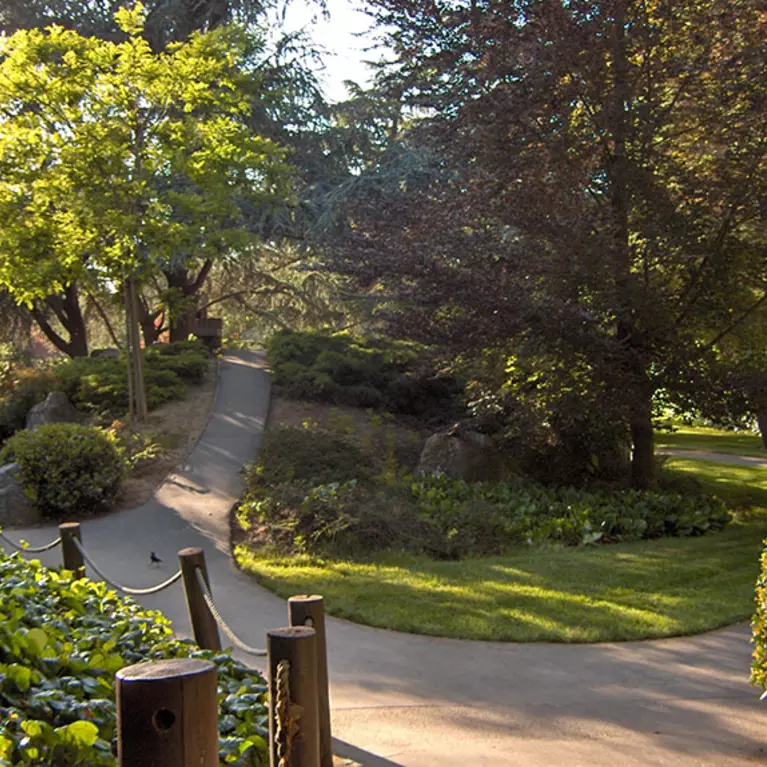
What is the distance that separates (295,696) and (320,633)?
0.88 m

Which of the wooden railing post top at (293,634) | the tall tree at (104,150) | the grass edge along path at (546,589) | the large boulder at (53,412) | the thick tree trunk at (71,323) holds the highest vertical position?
the tall tree at (104,150)

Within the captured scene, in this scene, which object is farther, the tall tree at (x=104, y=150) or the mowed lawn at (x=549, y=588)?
the tall tree at (x=104, y=150)

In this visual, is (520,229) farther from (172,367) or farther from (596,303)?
(172,367)

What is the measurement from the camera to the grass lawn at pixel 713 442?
20.7 metres

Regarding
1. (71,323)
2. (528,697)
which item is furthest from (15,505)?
(71,323)

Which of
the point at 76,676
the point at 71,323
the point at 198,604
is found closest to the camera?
the point at 76,676

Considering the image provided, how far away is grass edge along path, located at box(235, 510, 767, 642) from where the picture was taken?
6.87m

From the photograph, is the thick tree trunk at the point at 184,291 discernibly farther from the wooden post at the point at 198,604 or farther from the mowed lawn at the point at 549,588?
the wooden post at the point at 198,604

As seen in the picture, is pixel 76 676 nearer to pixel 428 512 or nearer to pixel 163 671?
pixel 163 671

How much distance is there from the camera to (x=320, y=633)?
420 cm

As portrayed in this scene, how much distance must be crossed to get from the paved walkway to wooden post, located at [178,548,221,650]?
873mm

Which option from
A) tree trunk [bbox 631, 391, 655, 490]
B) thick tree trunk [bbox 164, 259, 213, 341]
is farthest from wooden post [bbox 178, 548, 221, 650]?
thick tree trunk [bbox 164, 259, 213, 341]

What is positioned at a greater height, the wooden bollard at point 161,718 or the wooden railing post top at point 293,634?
the wooden bollard at point 161,718

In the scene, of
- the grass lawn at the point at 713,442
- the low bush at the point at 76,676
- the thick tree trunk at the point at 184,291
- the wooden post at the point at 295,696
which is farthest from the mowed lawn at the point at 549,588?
the thick tree trunk at the point at 184,291
